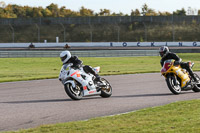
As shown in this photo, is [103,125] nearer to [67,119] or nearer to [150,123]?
[150,123]

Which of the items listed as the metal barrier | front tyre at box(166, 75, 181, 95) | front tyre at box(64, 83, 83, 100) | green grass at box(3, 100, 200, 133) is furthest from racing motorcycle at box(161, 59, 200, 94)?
the metal barrier

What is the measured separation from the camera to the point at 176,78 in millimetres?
13695

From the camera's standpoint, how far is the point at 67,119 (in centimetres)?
894

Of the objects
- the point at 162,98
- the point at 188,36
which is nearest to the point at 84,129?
the point at 162,98

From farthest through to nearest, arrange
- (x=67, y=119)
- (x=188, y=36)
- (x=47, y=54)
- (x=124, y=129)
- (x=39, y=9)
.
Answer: (x=39, y=9), (x=188, y=36), (x=47, y=54), (x=67, y=119), (x=124, y=129)

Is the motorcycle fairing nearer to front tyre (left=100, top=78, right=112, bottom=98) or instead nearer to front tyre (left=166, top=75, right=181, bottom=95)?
front tyre (left=166, top=75, right=181, bottom=95)

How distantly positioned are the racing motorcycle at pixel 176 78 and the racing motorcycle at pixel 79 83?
196cm

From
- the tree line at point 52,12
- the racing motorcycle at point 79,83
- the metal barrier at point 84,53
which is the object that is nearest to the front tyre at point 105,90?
the racing motorcycle at point 79,83

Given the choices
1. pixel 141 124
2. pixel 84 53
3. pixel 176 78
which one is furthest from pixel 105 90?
pixel 84 53

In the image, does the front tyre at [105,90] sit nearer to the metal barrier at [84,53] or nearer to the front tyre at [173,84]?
the front tyre at [173,84]

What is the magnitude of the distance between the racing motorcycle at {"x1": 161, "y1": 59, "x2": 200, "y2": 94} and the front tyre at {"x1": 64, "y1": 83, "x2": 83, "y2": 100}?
276 centimetres

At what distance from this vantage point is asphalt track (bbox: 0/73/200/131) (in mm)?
9009

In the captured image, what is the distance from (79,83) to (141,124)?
4952 millimetres

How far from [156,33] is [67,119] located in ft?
285
